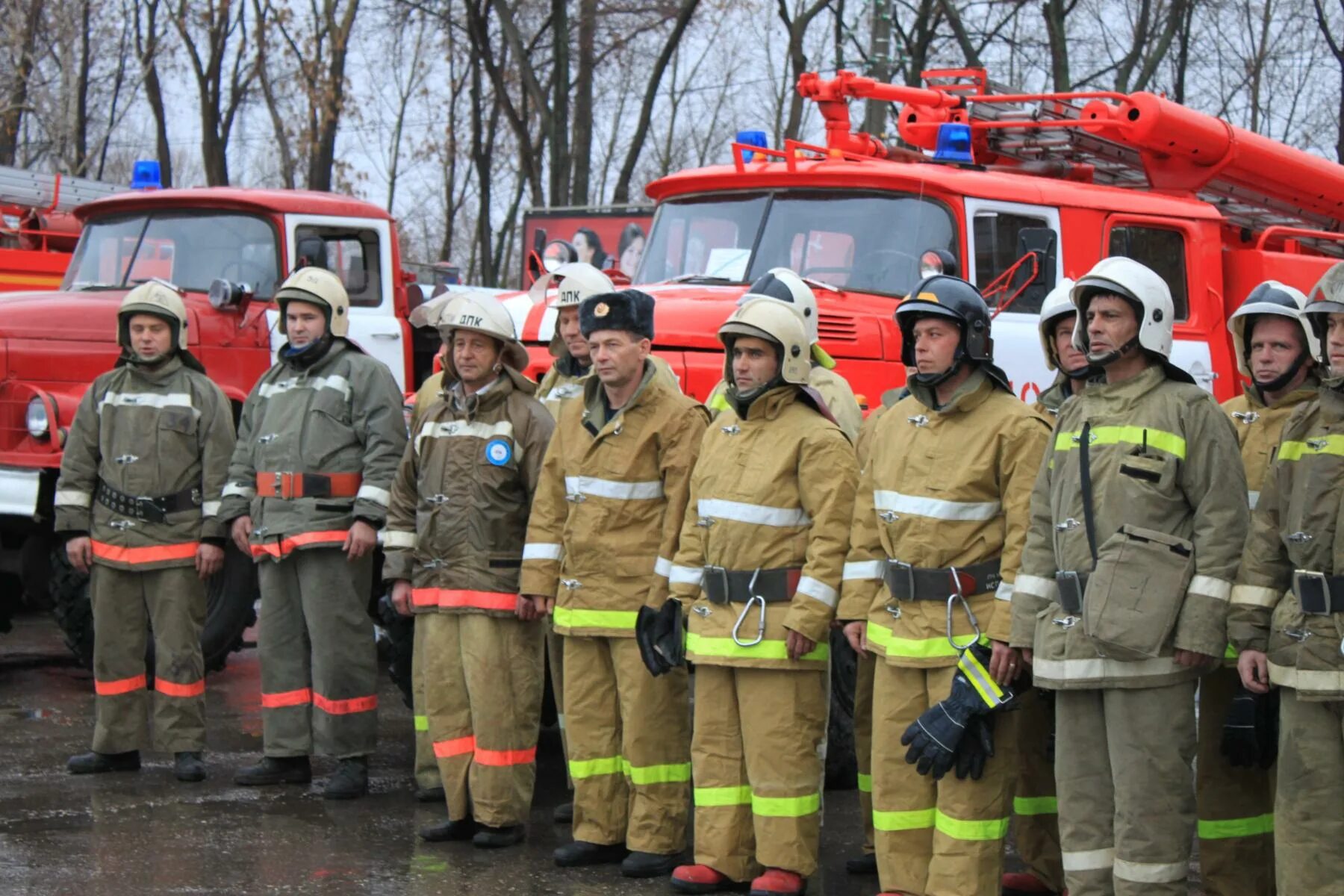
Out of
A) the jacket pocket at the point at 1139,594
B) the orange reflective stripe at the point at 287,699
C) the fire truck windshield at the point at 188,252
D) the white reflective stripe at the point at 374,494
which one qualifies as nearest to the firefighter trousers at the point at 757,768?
the jacket pocket at the point at 1139,594

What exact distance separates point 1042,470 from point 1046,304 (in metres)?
1.22

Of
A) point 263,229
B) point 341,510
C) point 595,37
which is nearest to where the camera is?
point 341,510

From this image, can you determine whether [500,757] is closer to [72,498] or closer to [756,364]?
[756,364]

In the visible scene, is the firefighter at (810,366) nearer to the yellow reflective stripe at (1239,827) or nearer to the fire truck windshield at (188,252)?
the yellow reflective stripe at (1239,827)

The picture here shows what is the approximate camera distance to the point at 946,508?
554 centimetres

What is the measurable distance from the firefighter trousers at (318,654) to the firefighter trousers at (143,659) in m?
0.38

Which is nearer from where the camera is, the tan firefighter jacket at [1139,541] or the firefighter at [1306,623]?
the firefighter at [1306,623]

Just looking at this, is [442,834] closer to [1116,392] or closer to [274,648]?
[274,648]

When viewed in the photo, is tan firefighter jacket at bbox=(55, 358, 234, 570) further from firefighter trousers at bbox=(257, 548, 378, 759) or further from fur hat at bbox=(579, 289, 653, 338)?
fur hat at bbox=(579, 289, 653, 338)

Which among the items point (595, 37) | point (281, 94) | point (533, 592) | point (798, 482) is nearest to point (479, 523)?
point (533, 592)

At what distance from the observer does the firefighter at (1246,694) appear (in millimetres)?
5656

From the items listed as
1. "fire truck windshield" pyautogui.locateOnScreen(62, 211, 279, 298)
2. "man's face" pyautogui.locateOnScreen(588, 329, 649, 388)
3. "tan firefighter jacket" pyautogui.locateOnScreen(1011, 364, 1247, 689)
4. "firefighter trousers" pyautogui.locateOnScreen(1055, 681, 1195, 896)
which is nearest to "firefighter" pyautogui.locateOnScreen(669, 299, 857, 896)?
"man's face" pyautogui.locateOnScreen(588, 329, 649, 388)

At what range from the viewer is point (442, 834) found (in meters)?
6.70

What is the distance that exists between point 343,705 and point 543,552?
144cm
